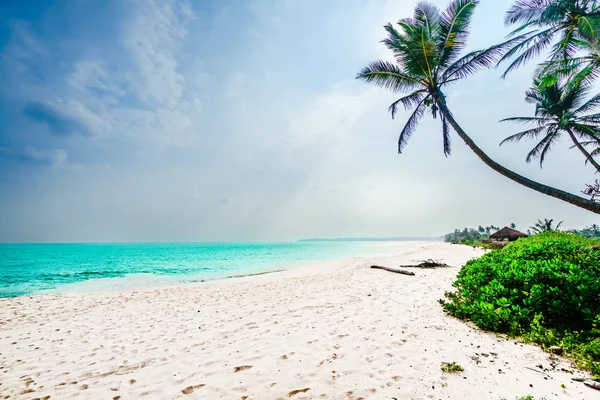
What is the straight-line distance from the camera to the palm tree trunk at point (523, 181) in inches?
214

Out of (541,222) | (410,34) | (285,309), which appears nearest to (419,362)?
(285,309)

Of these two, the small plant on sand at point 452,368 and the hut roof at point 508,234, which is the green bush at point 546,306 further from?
the hut roof at point 508,234

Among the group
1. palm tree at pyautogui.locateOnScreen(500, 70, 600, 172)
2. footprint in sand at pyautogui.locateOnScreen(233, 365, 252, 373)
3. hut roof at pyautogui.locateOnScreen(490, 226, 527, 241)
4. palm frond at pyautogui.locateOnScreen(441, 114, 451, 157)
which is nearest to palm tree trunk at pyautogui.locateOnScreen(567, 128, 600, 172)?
palm tree at pyautogui.locateOnScreen(500, 70, 600, 172)

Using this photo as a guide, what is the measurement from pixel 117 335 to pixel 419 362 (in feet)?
21.7

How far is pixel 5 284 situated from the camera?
17.8m

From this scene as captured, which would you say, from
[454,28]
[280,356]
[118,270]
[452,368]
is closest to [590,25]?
[454,28]

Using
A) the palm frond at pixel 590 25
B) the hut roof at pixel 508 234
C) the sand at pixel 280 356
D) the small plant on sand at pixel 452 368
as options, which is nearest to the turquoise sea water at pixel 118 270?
the sand at pixel 280 356

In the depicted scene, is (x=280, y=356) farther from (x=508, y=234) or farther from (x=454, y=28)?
(x=508, y=234)

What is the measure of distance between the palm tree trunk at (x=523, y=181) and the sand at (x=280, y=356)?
11.7 feet

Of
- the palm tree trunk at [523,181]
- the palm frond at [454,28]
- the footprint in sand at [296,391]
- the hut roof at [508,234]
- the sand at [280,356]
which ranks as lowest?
A: the hut roof at [508,234]

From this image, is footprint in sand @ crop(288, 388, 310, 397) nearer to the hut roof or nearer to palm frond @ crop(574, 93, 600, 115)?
palm frond @ crop(574, 93, 600, 115)

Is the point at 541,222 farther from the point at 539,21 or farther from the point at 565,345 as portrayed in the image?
the point at 565,345

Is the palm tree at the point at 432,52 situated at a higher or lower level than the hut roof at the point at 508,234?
higher

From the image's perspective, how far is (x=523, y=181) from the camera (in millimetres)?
6594
